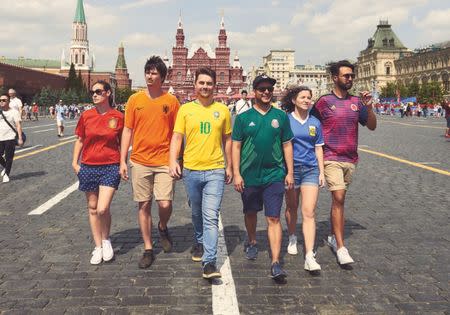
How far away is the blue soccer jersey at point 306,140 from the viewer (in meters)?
4.66

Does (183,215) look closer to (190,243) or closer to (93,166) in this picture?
(190,243)

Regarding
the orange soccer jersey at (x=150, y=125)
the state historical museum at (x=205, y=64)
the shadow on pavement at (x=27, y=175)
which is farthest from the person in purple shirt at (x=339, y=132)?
the state historical museum at (x=205, y=64)

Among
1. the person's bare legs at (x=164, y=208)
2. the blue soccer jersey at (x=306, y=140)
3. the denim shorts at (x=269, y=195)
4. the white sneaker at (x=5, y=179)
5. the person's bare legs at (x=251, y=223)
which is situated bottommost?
the white sneaker at (x=5, y=179)

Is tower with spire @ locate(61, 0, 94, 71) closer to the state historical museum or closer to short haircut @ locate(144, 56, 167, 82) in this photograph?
the state historical museum

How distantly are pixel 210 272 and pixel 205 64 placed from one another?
135 meters

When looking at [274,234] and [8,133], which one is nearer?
[274,234]

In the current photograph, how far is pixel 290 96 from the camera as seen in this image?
4816 millimetres

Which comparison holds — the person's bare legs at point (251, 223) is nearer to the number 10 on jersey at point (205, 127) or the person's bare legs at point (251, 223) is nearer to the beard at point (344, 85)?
the number 10 on jersey at point (205, 127)

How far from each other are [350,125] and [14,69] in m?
67.9

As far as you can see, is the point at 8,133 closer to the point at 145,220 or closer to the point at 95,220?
the point at 95,220

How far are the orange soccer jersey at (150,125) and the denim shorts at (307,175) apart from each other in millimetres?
1285

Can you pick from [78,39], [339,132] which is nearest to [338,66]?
[339,132]

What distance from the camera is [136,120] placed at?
4570 millimetres

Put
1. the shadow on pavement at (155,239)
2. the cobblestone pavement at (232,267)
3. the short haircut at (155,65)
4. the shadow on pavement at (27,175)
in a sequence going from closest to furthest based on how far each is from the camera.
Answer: the cobblestone pavement at (232,267), the short haircut at (155,65), the shadow on pavement at (155,239), the shadow on pavement at (27,175)
